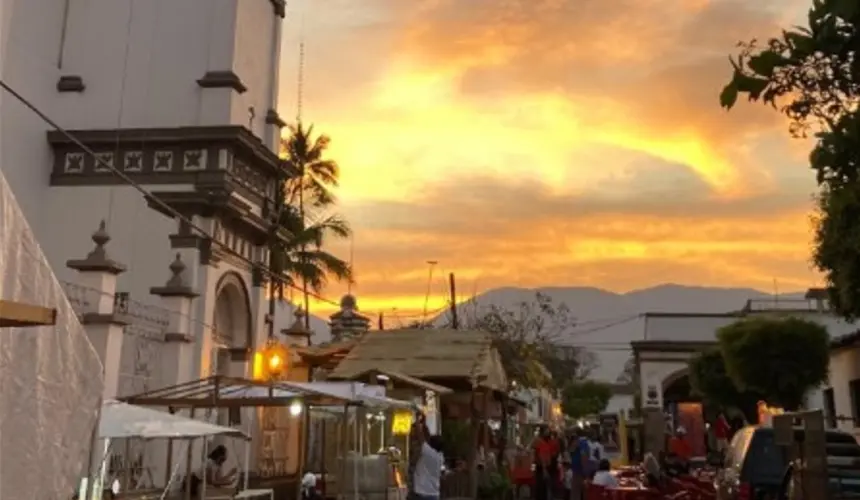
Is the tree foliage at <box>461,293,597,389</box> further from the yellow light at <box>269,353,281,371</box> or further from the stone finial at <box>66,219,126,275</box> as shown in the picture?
the stone finial at <box>66,219,126,275</box>

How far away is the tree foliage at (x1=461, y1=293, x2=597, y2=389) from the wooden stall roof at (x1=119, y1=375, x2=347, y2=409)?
65.5 ft

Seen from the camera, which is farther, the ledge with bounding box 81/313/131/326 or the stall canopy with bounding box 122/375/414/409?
the ledge with bounding box 81/313/131/326

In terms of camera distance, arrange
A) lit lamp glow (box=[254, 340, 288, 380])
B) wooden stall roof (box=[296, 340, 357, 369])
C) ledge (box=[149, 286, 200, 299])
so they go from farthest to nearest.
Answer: wooden stall roof (box=[296, 340, 357, 369]) → lit lamp glow (box=[254, 340, 288, 380]) → ledge (box=[149, 286, 200, 299])

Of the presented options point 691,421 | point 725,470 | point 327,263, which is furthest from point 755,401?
point 725,470

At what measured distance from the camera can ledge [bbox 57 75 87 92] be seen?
69.7 feet

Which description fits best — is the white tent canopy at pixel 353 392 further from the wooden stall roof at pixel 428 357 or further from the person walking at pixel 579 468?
the person walking at pixel 579 468

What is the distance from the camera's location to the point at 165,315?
17844 mm

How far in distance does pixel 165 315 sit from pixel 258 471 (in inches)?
192

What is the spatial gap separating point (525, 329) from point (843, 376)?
65.5 ft

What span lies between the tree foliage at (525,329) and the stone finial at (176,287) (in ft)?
53.9

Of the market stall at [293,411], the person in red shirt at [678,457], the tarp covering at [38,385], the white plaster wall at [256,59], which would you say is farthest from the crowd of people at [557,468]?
the tarp covering at [38,385]

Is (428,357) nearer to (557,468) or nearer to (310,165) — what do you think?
(557,468)

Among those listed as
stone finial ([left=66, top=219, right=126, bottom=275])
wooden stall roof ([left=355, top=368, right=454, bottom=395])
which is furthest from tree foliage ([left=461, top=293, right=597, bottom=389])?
stone finial ([left=66, top=219, right=126, bottom=275])

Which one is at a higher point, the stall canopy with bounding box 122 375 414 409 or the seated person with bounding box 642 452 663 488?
the stall canopy with bounding box 122 375 414 409
